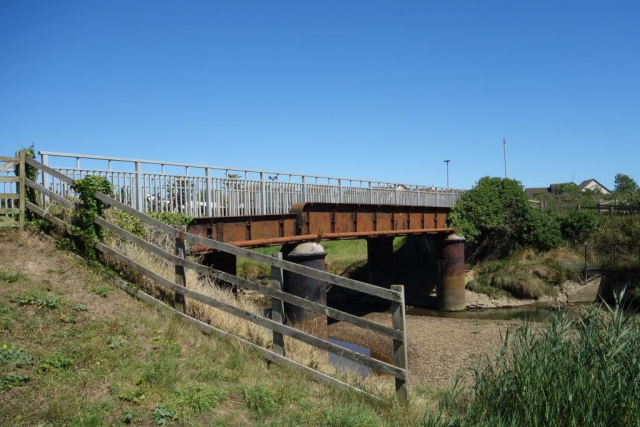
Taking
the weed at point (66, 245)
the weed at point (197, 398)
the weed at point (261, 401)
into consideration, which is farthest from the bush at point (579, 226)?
the weed at point (197, 398)

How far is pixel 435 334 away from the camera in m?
21.0

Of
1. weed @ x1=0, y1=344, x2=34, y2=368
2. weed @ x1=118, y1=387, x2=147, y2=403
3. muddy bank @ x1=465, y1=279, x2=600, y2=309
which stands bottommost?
muddy bank @ x1=465, y1=279, x2=600, y2=309

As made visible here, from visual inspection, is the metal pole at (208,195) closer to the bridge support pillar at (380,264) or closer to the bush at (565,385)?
the bush at (565,385)

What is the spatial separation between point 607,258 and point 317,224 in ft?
62.2

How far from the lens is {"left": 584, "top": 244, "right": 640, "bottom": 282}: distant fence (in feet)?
92.7

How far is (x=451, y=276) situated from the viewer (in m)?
29.6

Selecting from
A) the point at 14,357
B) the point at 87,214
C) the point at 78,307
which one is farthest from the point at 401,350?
the point at 87,214

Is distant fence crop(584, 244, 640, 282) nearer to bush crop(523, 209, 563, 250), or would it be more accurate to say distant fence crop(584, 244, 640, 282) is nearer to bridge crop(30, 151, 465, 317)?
bush crop(523, 209, 563, 250)

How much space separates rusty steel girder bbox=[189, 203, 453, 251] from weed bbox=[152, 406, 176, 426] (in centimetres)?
870

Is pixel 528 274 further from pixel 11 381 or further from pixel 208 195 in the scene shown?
pixel 11 381

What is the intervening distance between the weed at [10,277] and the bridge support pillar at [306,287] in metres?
8.20

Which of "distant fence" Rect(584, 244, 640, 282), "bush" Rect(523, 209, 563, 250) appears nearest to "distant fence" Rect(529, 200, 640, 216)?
"bush" Rect(523, 209, 563, 250)

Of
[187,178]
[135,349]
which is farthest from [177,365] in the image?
[187,178]

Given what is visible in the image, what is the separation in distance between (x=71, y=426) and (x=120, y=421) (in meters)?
0.45
